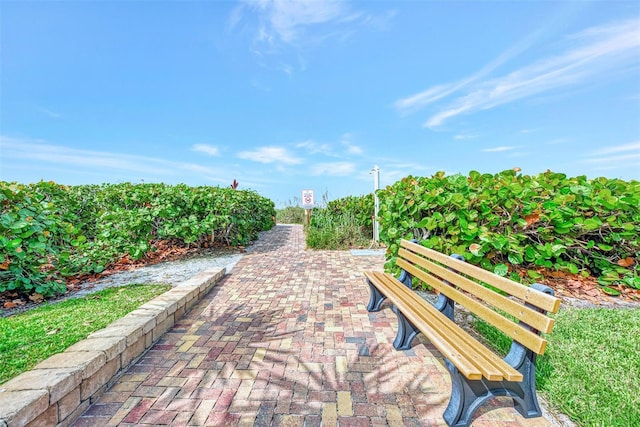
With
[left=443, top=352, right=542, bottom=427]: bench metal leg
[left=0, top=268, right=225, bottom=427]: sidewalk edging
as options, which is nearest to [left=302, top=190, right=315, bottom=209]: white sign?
[left=0, top=268, right=225, bottom=427]: sidewalk edging

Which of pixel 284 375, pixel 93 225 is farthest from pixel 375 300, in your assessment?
pixel 93 225

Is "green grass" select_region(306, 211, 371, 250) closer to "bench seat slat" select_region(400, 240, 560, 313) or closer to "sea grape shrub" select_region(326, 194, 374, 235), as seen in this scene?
"sea grape shrub" select_region(326, 194, 374, 235)

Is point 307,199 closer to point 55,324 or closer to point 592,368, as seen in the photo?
point 55,324

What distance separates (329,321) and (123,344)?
72.8 inches

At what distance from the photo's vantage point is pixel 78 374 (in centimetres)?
181

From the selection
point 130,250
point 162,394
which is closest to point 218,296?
point 162,394

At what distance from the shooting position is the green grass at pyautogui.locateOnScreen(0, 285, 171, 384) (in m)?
2.11

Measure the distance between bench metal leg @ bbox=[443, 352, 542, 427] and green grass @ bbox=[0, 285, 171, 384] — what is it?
9.01 feet

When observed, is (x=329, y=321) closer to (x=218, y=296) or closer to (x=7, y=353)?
(x=218, y=296)

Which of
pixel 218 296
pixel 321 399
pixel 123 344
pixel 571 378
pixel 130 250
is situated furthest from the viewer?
pixel 130 250

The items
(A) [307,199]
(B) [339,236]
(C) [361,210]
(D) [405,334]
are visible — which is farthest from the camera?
(A) [307,199]

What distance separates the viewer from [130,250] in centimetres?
567

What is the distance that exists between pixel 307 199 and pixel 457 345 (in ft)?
32.1

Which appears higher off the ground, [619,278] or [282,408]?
[619,278]
